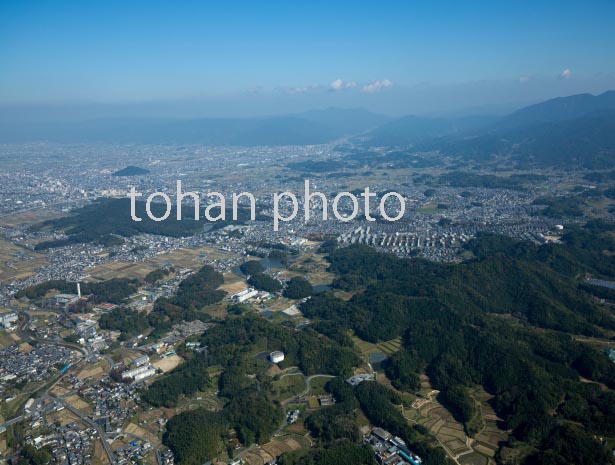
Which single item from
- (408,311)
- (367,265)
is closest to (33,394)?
(408,311)

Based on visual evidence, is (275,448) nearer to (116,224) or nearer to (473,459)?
(473,459)

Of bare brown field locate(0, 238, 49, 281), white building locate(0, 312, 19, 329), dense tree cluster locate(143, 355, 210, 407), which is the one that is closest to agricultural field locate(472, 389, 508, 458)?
dense tree cluster locate(143, 355, 210, 407)

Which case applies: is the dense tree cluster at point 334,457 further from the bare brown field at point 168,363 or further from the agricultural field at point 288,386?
the bare brown field at point 168,363

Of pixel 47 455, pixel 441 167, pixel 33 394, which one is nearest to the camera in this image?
pixel 47 455

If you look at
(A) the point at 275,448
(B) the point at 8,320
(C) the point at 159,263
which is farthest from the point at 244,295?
(A) the point at 275,448

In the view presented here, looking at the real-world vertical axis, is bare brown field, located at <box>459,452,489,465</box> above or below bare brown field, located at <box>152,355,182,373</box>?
below

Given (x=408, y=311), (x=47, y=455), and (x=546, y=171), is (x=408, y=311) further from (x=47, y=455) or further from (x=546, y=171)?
(x=546, y=171)

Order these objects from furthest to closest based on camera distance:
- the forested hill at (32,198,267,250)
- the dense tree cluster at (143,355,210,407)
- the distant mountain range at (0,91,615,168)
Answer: the distant mountain range at (0,91,615,168) → the forested hill at (32,198,267,250) → the dense tree cluster at (143,355,210,407)

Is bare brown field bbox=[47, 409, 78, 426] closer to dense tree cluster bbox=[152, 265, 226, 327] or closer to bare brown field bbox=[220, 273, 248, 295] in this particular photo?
dense tree cluster bbox=[152, 265, 226, 327]
